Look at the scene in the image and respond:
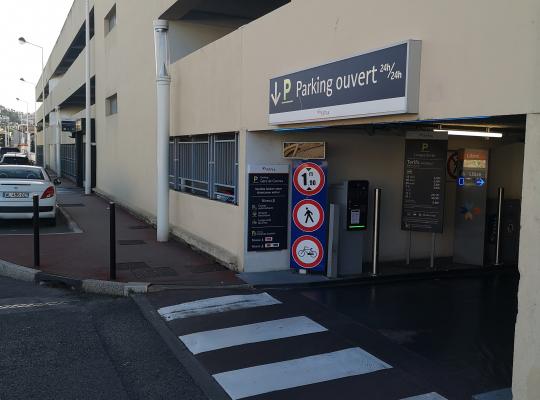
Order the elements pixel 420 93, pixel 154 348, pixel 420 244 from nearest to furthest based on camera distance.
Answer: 1. pixel 420 93
2. pixel 154 348
3. pixel 420 244

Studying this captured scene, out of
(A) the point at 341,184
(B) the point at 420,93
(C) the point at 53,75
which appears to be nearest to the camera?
(B) the point at 420,93

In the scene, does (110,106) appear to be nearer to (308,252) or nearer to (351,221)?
(308,252)

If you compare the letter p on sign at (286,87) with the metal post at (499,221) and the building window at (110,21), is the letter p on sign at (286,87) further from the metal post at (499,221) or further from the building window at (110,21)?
the building window at (110,21)

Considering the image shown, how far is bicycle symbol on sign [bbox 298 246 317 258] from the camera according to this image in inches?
334

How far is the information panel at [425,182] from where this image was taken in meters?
8.80

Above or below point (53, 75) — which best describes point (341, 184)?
below

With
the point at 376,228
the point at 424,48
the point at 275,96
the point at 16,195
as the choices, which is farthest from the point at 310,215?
the point at 16,195

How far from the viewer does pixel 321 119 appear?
6.64 meters

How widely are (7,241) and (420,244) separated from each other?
8.21 metres

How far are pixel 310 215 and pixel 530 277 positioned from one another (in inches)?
190

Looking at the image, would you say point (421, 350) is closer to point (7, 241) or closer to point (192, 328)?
point (192, 328)

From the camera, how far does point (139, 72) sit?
605 inches

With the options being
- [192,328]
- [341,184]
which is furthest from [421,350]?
[341,184]

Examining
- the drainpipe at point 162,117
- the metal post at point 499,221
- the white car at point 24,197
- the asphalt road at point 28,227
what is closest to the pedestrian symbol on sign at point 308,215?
the metal post at point 499,221
